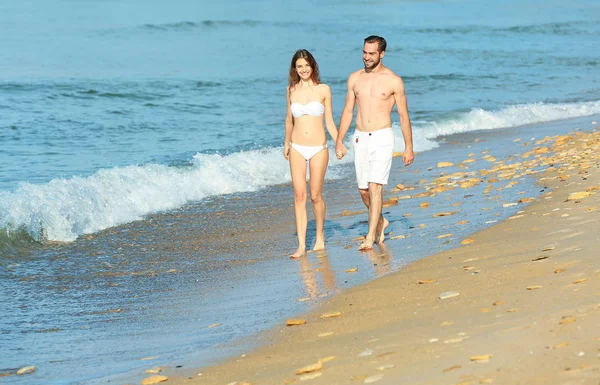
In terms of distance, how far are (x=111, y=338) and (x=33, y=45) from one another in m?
29.2

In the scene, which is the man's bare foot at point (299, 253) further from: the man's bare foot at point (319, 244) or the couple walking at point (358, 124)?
the man's bare foot at point (319, 244)

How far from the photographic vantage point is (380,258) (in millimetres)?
7191

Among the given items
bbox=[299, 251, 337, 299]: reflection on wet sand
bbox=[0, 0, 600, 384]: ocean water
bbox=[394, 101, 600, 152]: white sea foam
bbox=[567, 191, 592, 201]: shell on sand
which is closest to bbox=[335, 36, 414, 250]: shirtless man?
bbox=[299, 251, 337, 299]: reflection on wet sand

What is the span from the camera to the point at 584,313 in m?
4.38

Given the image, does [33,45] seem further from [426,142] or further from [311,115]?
[311,115]

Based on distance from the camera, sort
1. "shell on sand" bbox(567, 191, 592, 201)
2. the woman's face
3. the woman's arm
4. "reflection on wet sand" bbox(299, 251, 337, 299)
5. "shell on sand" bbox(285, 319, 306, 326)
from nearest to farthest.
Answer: "shell on sand" bbox(285, 319, 306, 326) < "reflection on wet sand" bbox(299, 251, 337, 299) < the woman's face < the woman's arm < "shell on sand" bbox(567, 191, 592, 201)

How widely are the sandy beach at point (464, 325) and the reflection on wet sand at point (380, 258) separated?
8.9 inches

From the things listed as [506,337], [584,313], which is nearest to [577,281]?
[584,313]

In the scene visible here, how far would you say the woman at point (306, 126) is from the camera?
7738 millimetres

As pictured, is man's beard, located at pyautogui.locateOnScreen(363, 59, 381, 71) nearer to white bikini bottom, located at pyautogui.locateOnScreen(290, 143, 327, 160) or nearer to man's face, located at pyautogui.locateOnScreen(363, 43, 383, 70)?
man's face, located at pyautogui.locateOnScreen(363, 43, 383, 70)

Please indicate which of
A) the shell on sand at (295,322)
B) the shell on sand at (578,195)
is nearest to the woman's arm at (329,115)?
the shell on sand at (578,195)

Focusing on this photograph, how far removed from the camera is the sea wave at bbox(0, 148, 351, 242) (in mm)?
9594

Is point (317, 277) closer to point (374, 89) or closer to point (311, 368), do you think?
point (374, 89)

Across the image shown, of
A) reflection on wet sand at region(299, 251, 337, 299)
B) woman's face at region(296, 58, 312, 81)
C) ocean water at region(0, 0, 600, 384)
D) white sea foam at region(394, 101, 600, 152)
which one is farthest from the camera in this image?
white sea foam at region(394, 101, 600, 152)
